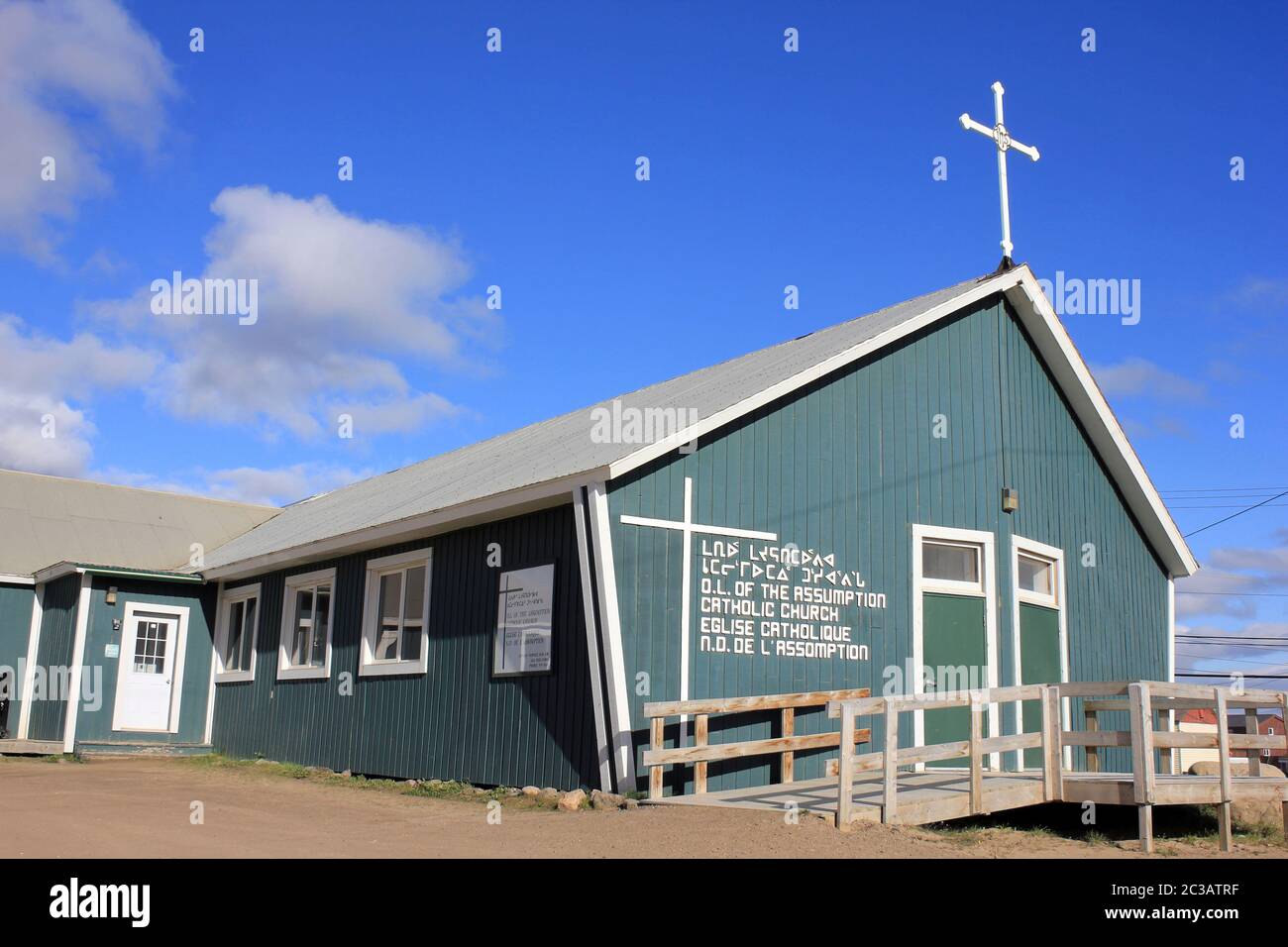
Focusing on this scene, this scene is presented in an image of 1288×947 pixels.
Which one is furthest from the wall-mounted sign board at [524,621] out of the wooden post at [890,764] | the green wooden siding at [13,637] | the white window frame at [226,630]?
the green wooden siding at [13,637]

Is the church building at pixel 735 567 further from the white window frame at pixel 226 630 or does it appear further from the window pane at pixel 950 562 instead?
the white window frame at pixel 226 630

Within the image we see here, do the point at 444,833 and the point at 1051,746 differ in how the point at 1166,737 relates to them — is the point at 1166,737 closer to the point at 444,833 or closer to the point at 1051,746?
the point at 1051,746

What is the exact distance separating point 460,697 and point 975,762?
613cm

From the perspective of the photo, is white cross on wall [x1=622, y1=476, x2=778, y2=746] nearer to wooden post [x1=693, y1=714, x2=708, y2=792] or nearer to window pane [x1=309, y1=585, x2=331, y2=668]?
wooden post [x1=693, y1=714, x2=708, y2=792]

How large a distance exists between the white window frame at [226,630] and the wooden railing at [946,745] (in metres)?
11.6

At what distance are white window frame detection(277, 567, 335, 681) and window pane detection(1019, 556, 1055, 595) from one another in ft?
30.1

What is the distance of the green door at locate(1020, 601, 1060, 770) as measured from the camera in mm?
14648

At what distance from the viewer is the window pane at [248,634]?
19.4m

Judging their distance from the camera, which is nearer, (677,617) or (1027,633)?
(677,617)

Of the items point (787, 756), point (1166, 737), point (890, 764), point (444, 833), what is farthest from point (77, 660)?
point (1166, 737)
